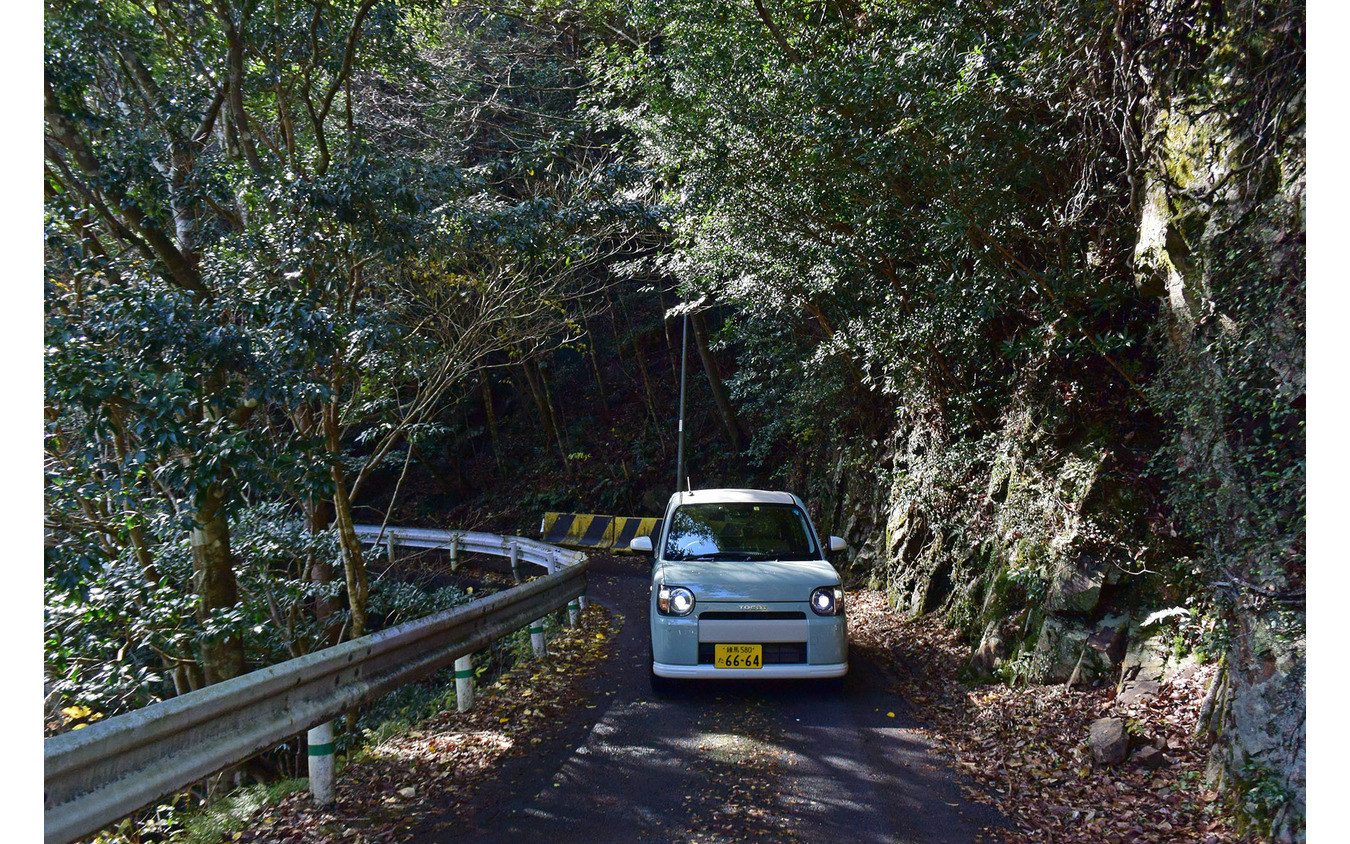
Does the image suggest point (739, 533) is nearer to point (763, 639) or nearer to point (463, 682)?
point (763, 639)

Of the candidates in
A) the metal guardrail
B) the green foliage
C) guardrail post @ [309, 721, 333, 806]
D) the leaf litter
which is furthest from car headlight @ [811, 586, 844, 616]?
the green foliage

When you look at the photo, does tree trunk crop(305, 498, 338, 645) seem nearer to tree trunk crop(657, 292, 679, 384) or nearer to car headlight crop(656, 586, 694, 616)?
car headlight crop(656, 586, 694, 616)

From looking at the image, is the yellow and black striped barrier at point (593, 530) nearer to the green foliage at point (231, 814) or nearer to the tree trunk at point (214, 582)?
the tree trunk at point (214, 582)

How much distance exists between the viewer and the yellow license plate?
6.29 m

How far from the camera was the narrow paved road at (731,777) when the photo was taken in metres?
4.17

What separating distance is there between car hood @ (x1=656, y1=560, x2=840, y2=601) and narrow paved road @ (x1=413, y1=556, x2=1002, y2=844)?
94cm

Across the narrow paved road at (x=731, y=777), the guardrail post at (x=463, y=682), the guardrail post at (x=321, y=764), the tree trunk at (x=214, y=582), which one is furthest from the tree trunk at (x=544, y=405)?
the guardrail post at (x=321, y=764)

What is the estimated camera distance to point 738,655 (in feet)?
20.7

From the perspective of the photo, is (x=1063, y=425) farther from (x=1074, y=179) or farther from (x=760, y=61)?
(x=760, y=61)

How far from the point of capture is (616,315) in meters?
26.2


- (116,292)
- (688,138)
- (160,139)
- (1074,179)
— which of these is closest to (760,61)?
(688,138)

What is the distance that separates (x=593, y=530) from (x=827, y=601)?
13.2 metres

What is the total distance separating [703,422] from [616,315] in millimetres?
5344

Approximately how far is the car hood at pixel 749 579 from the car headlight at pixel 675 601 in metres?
0.05
